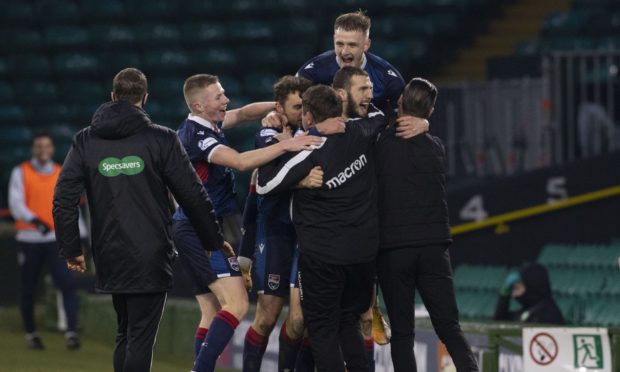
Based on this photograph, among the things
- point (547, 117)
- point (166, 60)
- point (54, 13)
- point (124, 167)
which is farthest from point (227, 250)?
point (54, 13)

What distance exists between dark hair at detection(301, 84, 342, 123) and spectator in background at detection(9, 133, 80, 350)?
488cm

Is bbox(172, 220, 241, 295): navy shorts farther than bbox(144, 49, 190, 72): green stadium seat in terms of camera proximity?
No

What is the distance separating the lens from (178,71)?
16438mm

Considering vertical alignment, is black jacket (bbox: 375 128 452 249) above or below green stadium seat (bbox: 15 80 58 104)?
below

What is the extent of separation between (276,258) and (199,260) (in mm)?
416

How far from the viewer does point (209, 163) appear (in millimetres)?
7605

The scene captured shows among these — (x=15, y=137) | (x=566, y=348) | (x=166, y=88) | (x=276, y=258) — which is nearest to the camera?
(x=276, y=258)

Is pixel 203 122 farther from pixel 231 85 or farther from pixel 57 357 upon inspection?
pixel 231 85

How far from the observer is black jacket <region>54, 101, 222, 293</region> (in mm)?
6859

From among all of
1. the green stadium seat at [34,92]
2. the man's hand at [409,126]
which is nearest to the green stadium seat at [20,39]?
the green stadium seat at [34,92]

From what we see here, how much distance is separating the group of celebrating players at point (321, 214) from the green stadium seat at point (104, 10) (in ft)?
30.4

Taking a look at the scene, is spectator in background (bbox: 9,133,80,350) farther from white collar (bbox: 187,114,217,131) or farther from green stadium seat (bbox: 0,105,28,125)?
green stadium seat (bbox: 0,105,28,125)

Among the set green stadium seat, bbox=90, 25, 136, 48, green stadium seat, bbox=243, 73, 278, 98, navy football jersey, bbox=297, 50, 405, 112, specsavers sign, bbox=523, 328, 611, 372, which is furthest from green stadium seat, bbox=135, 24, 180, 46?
specsavers sign, bbox=523, 328, 611, 372

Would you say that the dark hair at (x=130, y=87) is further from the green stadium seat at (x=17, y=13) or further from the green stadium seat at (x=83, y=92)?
the green stadium seat at (x=17, y=13)
